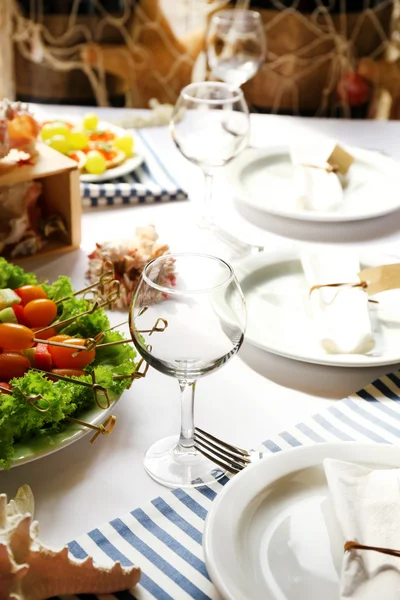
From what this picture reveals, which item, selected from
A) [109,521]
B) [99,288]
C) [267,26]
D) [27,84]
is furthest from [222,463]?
[27,84]

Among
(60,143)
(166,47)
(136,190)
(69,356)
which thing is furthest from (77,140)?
(166,47)

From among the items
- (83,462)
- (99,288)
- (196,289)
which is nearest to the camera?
(196,289)

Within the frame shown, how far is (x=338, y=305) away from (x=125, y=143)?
0.74 m

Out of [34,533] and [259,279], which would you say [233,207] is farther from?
[34,533]

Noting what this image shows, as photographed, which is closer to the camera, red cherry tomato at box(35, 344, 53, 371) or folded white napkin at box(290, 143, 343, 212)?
red cherry tomato at box(35, 344, 53, 371)

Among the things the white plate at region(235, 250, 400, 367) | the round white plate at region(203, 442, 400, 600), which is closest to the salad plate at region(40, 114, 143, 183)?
the white plate at region(235, 250, 400, 367)

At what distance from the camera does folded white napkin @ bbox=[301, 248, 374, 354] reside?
3.39ft

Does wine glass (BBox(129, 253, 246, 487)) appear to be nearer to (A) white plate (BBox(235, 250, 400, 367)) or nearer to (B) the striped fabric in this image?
(A) white plate (BBox(235, 250, 400, 367))

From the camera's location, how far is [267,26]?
3371 millimetres

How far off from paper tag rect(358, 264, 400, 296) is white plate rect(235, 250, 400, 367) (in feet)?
0.09

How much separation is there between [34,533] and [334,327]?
537 mm

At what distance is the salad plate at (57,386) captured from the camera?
2.63ft

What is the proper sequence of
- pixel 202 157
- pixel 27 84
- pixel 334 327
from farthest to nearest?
pixel 27 84 → pixel 202 157 → pixel 334 327

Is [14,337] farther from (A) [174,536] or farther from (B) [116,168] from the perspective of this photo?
(B) [116,168]
